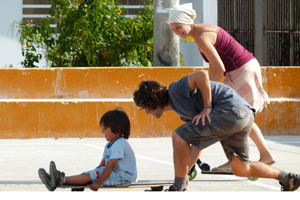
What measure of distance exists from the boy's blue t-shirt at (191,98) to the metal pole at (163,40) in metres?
4.64

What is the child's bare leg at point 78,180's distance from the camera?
12.4ft

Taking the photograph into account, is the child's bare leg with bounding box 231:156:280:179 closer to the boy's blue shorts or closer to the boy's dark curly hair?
the boy's dark curly hair

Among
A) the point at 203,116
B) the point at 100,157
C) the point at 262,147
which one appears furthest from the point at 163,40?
the point at 203,116

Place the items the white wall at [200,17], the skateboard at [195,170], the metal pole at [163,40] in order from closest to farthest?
the skateboard at [195,170] < the metal pole at [163,40] < the white wall at [200,17]

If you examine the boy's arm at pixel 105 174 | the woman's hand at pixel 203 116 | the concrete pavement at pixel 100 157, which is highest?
the woman's hand at pixel 203 116

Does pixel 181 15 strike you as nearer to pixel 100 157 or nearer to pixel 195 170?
pixel 195 170

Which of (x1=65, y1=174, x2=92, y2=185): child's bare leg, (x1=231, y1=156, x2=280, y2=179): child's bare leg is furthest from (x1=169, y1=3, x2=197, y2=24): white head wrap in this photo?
(x1=65, y1=174, x2=92, y2=185): child's bare leg

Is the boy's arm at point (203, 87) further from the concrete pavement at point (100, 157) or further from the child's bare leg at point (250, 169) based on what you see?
the concrete pavement at point (100, 157)

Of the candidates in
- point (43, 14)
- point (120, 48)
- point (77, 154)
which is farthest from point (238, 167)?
point (43, 14)

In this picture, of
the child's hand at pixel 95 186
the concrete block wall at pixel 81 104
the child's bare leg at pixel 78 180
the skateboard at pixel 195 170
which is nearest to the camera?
the child's hand at pixel 95 186

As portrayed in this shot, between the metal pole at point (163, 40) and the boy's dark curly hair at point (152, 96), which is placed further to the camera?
the metal pole at point (163, 40)

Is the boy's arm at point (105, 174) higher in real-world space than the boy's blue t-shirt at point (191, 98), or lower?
lower

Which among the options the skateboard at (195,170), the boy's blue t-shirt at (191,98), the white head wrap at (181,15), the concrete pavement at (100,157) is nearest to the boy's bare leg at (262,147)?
the concrete pavement at (100,157)
